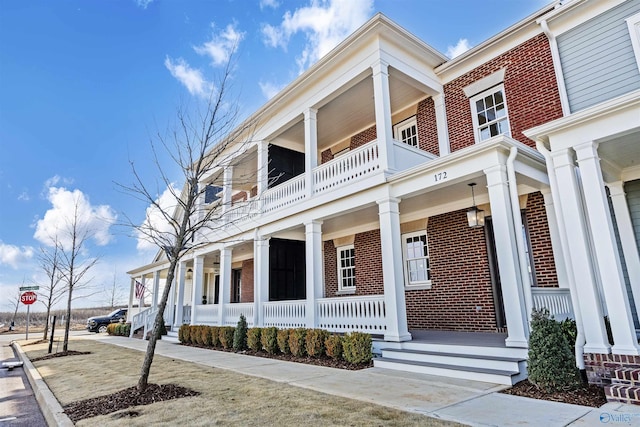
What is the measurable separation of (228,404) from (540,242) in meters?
7.08

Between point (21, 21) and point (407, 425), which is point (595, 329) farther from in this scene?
point (21, 21)

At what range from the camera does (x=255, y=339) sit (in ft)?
34.2

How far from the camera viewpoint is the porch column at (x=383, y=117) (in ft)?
26.9

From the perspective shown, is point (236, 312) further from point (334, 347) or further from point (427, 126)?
point (427, 126)

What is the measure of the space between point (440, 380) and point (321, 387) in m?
1.89

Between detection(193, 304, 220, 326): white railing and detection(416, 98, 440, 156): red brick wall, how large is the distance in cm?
946

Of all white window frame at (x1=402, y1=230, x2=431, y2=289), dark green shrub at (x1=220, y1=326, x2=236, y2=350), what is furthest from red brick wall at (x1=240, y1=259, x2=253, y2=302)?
white window frame at (x1=402, y1=230, x2=431, y2=289)

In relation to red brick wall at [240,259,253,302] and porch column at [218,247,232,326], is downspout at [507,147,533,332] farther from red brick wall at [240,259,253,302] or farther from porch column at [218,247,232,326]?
red brick wall at [240,259,253,302]

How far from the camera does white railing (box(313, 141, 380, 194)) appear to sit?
862 centimetres

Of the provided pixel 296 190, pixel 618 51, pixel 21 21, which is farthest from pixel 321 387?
pixel 21 21

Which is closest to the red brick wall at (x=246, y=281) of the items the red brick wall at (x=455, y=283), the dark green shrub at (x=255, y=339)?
the dark green shrub at (x=255, y=339)

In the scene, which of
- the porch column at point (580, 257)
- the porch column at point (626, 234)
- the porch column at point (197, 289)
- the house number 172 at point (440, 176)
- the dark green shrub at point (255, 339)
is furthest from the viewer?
the porch column at point (197, 289)

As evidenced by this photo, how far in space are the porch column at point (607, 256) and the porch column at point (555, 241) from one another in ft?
8.53

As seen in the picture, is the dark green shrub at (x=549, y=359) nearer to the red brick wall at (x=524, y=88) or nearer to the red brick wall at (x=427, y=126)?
the red brick wall at (x=524, y=88)
